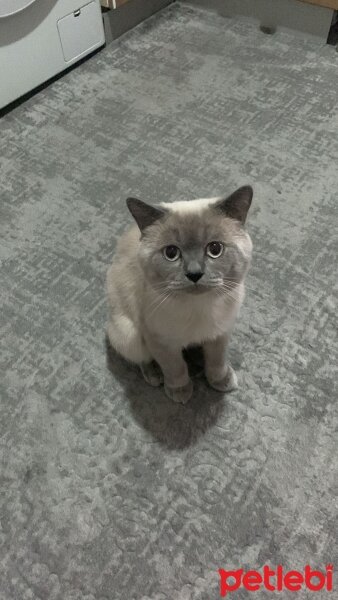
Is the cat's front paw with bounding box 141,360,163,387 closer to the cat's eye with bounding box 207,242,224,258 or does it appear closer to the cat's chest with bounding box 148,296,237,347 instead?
the cat's chest with bounding box 148,296,237,347

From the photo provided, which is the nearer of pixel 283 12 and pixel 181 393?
pixel 181 393

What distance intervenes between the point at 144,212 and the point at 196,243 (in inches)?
4.2

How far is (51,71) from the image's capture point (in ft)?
5.90

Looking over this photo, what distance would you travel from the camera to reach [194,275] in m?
0.73

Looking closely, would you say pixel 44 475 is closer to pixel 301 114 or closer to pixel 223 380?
Result: pixel 223 380

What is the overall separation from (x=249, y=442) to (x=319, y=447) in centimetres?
15

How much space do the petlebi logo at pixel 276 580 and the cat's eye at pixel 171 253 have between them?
575mm

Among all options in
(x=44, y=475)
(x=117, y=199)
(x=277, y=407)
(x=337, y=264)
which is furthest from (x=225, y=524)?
(x=117, y=199)

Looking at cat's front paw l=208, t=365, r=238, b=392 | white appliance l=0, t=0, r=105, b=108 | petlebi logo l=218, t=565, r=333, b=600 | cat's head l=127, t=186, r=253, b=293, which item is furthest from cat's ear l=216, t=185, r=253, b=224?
white appliance l=0, t=0, r=105, b=108

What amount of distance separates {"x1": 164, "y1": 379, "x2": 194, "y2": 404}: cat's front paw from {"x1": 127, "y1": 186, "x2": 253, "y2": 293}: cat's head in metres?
0.31

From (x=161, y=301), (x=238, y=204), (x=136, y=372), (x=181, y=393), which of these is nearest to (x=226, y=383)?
Answer: (x=181, y=393)

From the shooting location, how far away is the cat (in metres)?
0.76

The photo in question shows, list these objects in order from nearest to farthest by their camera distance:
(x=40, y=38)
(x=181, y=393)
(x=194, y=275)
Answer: (x=194, y=275) → (x=181, y=393) → (x=40, y=38)

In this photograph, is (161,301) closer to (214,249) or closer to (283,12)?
(214,249)
